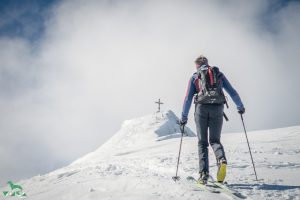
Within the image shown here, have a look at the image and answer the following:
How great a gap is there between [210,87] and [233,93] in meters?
0.88

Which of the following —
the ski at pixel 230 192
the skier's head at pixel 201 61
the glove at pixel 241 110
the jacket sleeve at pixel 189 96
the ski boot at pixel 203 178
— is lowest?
the ski at pixel 230 192

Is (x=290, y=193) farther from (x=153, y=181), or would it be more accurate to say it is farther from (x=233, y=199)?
(x=153, y=181)

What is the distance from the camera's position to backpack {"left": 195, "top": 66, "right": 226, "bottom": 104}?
20.7 feet

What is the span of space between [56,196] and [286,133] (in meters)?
15.6

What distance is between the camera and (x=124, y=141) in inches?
1417

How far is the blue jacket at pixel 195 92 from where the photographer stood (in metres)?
6.72

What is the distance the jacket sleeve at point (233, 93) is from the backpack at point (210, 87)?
0.30 metres

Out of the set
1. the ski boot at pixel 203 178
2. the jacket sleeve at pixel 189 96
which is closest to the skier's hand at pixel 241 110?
the jacket sleeve at pixel 189 96

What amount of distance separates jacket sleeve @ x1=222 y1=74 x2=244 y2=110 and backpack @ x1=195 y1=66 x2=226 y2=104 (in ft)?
0.98

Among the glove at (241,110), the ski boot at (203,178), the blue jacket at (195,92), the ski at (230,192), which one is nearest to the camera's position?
the ski at (230,192)

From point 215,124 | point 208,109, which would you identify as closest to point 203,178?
point 215,124

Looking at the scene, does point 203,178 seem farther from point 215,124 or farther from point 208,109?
point 208,109

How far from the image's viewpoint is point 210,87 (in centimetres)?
636

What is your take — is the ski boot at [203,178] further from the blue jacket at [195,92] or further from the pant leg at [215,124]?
the blue jacket at [195,92]
